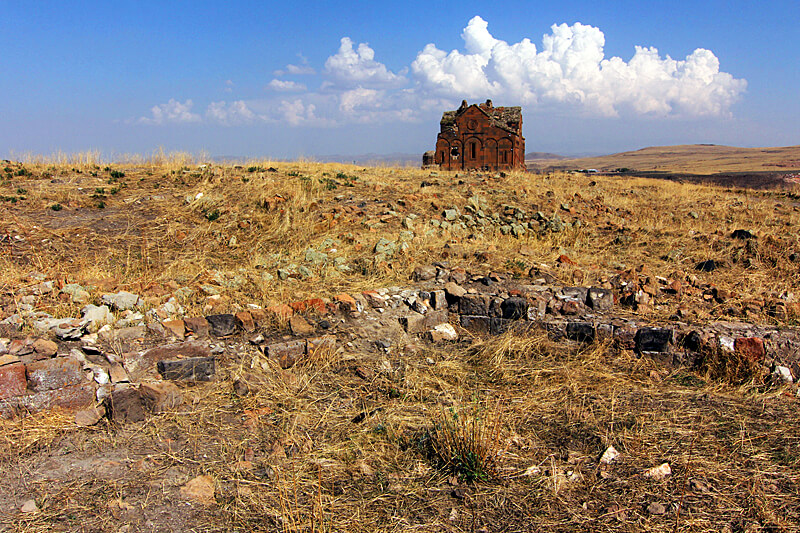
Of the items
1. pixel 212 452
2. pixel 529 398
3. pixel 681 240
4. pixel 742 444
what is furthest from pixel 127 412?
pixel 681 240

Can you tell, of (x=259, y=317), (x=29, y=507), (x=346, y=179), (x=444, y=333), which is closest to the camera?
(x=29, y=507)

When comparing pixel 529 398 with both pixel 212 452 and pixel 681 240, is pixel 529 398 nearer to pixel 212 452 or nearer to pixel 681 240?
pixel 212 452

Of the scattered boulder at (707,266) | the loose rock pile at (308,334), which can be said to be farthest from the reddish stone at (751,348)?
the scattered boulder at (707,266)

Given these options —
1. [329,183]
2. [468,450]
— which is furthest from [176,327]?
[329,183]

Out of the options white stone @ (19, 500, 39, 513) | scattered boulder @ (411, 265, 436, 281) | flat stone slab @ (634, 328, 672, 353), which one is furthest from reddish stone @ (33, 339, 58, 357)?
flat stone slab @ (634, 328, 672, 353)

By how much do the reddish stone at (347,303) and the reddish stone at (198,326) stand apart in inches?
52.0

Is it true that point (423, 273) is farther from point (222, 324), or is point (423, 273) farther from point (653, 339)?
point (653, 339)

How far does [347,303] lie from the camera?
16.4 ft

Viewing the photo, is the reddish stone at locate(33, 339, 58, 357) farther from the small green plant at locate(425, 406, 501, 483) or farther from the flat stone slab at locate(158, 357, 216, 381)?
the small green plant at locate(425, 406, 501, 483)

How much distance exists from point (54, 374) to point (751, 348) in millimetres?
5980

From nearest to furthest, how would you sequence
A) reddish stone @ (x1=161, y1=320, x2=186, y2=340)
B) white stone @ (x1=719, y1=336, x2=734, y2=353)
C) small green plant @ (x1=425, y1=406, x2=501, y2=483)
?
small green plant @ (x1=425, y1=406, x2=501, y2=483), reddish stone @ (x1=161, y1=320, x2=186, y2=340), white stone @ (x1=719, y1=336, x2=734, y2=353)

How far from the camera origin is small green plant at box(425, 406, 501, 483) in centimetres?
289

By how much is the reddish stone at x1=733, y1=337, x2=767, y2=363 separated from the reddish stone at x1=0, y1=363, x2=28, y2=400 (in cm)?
602

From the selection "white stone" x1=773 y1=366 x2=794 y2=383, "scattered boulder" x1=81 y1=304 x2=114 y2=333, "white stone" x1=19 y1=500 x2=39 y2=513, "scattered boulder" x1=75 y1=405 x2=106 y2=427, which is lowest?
"white stone" x1=19 y1=500 x2=39 y2=513
